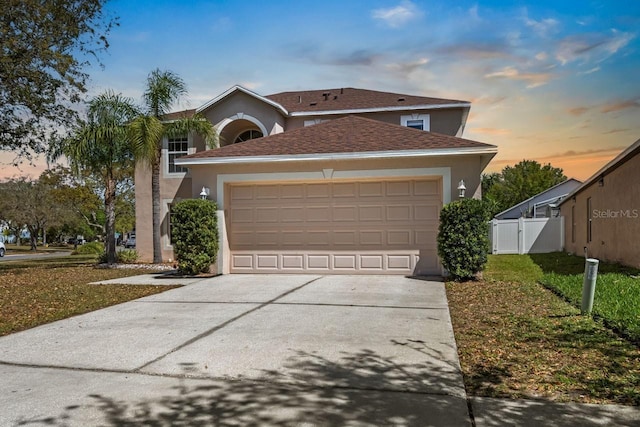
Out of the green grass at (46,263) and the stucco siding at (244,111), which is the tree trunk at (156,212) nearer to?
the stucco siding at (244,111)

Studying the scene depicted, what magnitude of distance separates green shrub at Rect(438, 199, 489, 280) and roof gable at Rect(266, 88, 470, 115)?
346 inches

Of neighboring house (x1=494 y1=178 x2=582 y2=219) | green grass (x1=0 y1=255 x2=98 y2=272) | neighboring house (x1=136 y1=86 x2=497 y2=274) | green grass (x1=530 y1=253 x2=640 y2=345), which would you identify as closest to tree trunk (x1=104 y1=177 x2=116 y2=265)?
green grass (x1=0 y1=255 x2=98 y2=272)

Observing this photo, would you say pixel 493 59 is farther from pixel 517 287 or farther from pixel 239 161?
pixel 239 161

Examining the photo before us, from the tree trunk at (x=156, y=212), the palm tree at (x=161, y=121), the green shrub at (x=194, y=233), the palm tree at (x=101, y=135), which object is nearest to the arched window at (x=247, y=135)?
the palm tree at (x=161, y=121)

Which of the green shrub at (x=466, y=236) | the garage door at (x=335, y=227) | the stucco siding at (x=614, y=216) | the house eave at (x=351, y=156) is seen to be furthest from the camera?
the garage door at (x=335, y=227)

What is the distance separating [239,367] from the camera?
14.2 feet

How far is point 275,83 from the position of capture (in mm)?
19609

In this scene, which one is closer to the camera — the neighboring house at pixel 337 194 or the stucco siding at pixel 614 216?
the stucco siding at pixel 614 216

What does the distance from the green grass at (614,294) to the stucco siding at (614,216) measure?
64cm

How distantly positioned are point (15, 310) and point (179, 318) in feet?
10.6

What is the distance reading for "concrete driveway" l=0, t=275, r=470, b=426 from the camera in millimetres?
3316

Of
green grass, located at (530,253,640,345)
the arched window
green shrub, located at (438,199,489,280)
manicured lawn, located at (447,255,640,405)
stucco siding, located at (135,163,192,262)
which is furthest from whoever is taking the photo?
the arched window

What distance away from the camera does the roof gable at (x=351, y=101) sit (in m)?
18.1

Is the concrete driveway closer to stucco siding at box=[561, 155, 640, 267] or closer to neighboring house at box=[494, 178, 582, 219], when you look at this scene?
stucco siding at box=[561, 155, 640, 267]
